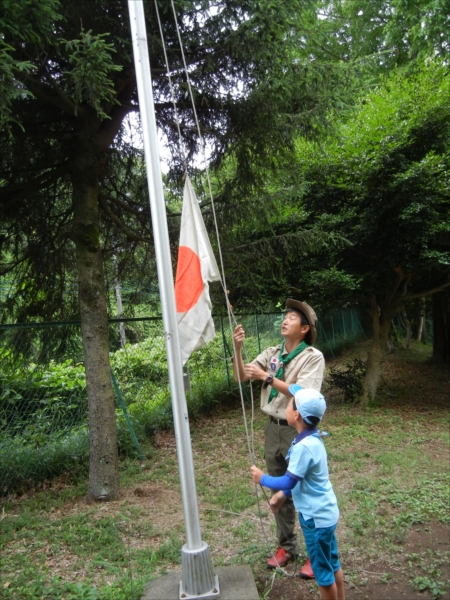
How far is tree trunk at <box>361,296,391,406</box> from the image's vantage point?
33.7 feet

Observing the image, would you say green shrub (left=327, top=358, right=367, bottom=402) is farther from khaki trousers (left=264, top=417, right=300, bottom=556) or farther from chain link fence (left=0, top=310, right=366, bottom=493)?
khaki trousers (left=264, top=417, right=300, bottom=556)

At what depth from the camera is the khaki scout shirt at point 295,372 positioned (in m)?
3.24

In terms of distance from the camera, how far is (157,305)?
26.8 ft

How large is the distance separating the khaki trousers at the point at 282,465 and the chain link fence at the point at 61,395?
876mm

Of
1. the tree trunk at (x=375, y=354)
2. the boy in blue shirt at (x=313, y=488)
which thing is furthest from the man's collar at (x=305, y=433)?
the tree trunk at (x=375, y=354)

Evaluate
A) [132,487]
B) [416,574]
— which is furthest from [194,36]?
[416,574]

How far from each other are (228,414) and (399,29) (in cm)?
1218

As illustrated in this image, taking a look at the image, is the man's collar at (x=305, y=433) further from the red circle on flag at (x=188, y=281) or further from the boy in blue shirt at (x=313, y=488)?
the red circle on flag at (x=188, y=281)

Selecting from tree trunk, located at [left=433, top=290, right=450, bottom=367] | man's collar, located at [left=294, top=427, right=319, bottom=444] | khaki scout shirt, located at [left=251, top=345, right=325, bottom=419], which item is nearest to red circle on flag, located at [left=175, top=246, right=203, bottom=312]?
khaki scout shirt, located at [left=251, top=345, right=325, bottom=419]

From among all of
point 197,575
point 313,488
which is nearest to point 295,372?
point 313,488

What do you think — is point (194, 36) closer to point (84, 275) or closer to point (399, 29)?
point (84, 275)

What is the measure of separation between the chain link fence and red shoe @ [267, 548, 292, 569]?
1549 millimetres

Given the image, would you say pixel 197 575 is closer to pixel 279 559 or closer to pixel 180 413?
pixel 180 413

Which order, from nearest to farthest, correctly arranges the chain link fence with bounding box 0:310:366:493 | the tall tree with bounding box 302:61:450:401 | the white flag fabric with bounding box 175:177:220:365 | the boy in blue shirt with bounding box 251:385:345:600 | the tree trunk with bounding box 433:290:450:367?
the boy in blue shirt with bounding box 251:385:345:600 → the white flag fabric with bounding box 175:177:220:365 → the chain link fence with bounding box 0:310:366:493 → the tall tree with bounding box 302:61:450:401 → the tree trunk with bounding box 433:290:450:367
